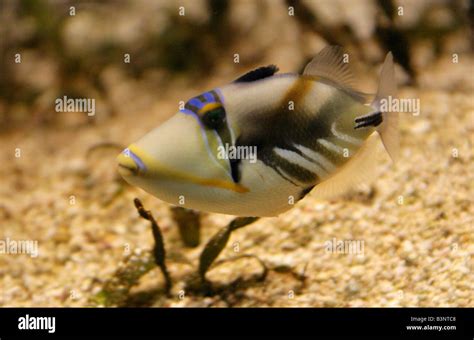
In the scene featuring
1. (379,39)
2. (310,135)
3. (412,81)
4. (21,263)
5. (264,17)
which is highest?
(264,17)

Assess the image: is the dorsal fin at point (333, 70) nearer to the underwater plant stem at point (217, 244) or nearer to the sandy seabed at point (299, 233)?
the underwater plant stem at point (217, 244)

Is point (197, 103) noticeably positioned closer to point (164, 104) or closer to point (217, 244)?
point (217, 244)

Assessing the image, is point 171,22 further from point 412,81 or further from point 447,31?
point 447,31

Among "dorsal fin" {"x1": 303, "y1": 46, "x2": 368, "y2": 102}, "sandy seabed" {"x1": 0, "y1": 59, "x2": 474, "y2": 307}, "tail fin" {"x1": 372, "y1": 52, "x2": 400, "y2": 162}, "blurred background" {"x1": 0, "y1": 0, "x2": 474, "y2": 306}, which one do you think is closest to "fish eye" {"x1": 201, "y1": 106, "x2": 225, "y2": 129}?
"dorsal fin" {"x1": 303, "y1": 46, "x2": 368, "y2": 102}

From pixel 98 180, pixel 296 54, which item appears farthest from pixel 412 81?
pixel 98 180

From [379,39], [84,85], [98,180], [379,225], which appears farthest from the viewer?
[84,85]

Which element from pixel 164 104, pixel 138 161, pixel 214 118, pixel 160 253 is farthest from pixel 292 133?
pixel 164 104
